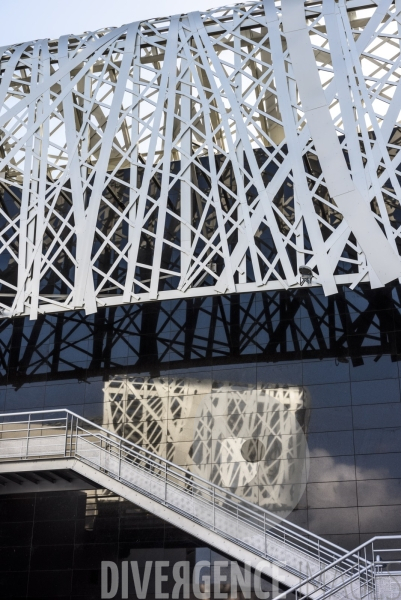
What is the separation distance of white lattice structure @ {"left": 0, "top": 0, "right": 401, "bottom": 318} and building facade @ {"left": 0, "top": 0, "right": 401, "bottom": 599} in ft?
0.26

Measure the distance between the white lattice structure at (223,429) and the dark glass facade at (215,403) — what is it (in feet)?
0.12

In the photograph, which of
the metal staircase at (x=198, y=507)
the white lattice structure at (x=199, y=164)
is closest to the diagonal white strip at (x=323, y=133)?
the metal staircase at (x=198, y=507)

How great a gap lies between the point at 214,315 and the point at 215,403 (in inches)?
119

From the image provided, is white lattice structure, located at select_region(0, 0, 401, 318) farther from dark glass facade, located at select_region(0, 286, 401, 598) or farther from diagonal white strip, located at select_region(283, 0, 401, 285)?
diagonal white strip, located at select_region(283, 0, 401, 285)

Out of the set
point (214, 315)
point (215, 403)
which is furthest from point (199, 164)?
point (215, 403)

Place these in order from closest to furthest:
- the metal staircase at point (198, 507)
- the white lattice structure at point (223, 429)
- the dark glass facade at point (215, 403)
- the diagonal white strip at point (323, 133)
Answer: the diagonal white strip at point (323, 133)
the metal staircase at point (198, 507)
the dark glass facade at point (215, 403)
the white lattice structure at point (223, 429)

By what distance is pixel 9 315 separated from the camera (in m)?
25.6

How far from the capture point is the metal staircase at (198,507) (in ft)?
61.7

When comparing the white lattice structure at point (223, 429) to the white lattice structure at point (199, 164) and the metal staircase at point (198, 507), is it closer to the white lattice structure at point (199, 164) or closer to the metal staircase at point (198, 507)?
the metal staircase at point (198, 507)

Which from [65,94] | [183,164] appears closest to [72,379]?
[183,164]

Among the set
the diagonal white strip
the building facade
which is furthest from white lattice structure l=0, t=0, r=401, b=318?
the diagonal white strip

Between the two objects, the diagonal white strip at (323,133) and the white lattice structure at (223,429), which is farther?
the white lattice structure at (223,429)

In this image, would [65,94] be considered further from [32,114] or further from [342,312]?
[342,312]

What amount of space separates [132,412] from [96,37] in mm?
13716
